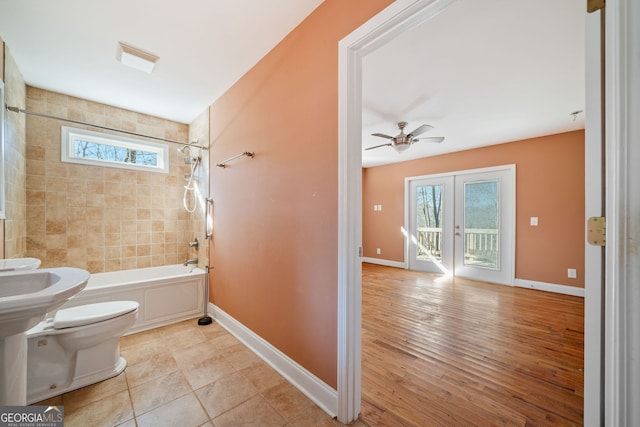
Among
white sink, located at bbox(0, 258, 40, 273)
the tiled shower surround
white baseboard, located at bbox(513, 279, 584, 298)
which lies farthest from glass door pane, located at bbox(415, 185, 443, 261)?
white sink, located at bbox(0, 258, 40, 273)

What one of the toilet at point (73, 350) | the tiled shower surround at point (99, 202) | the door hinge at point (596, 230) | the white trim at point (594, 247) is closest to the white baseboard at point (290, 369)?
the toilet at point (73, 350)

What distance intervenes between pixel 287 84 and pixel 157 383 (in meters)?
2.33

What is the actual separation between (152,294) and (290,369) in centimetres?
179

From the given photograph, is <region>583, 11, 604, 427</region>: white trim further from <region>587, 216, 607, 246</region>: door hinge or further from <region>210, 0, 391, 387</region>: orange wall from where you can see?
<region>210, 0, 391, 387</region>: orange wall

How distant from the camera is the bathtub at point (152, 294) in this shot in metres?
2.30

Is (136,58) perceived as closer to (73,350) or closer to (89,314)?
(89,314)

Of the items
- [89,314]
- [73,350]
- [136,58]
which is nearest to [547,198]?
[136,58]

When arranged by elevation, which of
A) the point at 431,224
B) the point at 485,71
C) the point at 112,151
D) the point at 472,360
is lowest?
the point at 472,360

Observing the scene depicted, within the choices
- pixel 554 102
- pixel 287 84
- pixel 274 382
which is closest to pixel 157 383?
pixel 274 382

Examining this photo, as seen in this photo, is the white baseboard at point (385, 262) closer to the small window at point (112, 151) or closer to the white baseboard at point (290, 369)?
the white baseboard at point (290, 369)

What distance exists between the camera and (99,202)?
2.92 metres

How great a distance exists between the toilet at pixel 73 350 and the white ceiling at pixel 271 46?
2096mm

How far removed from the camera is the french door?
4070 millimetres

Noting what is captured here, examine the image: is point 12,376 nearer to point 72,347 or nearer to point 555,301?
point 72,347
